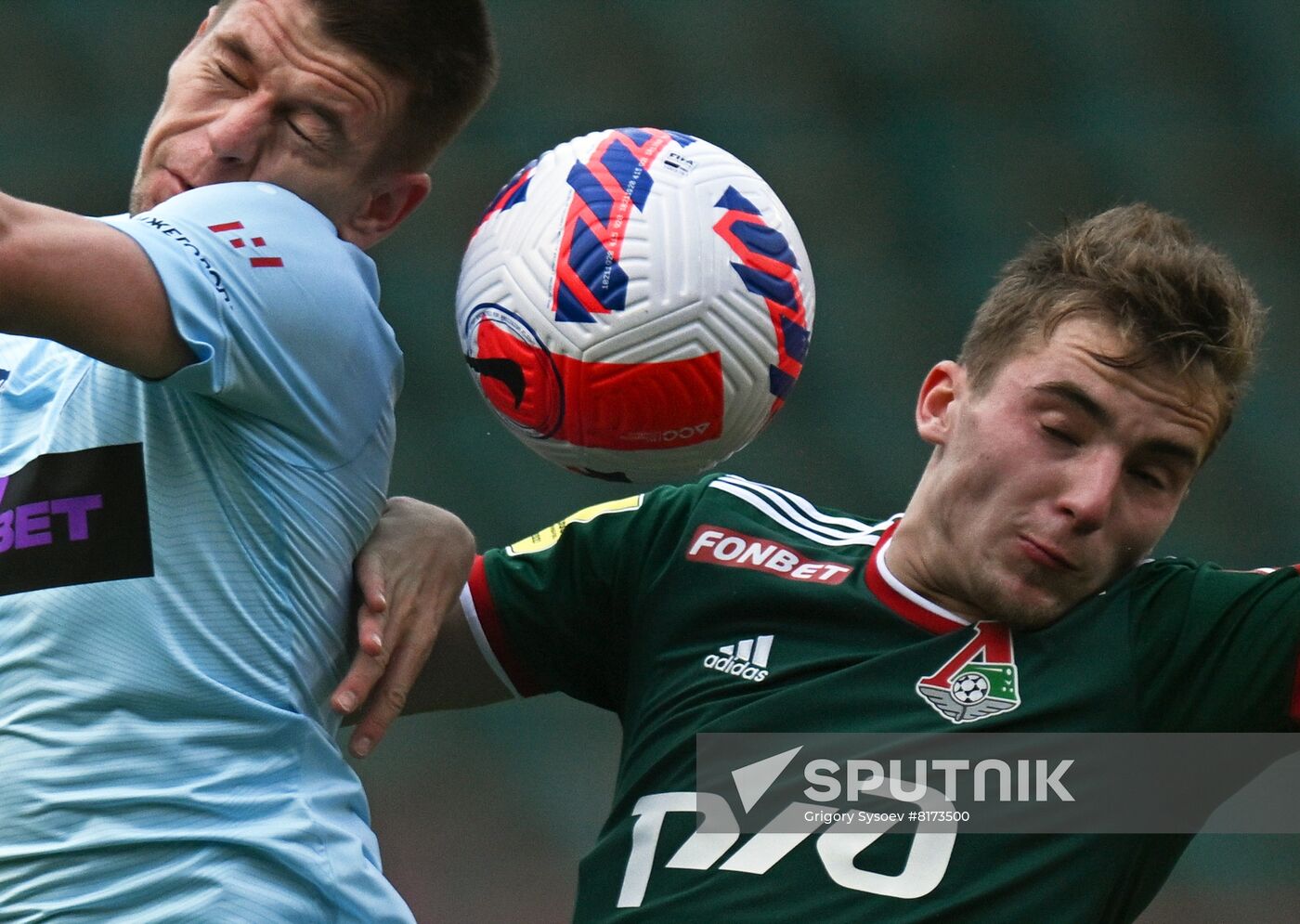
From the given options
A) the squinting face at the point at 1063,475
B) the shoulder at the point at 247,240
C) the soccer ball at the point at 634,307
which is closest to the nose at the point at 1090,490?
the squinting face at the point at 1063,475

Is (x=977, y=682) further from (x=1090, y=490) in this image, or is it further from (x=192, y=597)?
(x=192, y=597)

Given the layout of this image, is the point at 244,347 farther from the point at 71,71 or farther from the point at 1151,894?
the point at 71,71

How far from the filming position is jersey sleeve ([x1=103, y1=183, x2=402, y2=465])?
1772 millimetres

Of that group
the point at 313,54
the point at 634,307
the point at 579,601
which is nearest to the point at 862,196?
the point at 579,601

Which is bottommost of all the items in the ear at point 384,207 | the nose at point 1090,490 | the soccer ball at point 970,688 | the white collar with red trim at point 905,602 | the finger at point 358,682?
the soccer ball at point 970,688

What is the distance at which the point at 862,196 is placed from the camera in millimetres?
5746

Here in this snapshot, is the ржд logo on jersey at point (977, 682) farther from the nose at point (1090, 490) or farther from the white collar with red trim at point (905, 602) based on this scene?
the nose at point (1090, 490)

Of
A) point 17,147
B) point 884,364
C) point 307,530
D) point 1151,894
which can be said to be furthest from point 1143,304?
point 17,147

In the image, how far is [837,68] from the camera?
19.0 ft

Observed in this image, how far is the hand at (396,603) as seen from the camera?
2.01 m

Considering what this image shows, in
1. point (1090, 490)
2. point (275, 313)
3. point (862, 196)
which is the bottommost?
point (1090, 490)

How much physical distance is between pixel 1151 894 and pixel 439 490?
374 cm

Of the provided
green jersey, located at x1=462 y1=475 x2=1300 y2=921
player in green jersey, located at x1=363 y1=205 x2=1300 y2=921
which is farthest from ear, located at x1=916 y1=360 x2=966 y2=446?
green jersey, located at x1=462 y1=475 x2=1300 y2=921

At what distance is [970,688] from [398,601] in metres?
0.72
